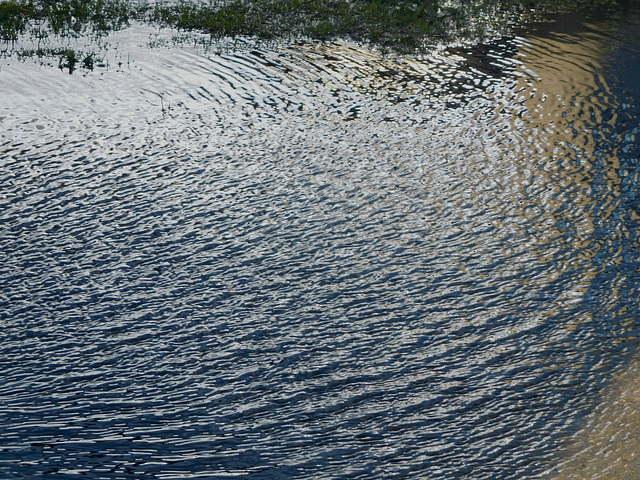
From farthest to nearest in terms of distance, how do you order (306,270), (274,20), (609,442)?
(274,20) → (306,270) → (609,442)

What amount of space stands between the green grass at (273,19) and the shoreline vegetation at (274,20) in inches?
1.5

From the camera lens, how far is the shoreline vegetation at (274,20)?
28234 mm

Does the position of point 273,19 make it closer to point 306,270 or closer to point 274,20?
point 274,20

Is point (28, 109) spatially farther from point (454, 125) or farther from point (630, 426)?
point (630, 426)

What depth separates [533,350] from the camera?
1160cm

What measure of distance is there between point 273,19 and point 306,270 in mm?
19562

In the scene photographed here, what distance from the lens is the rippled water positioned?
9734 millimetres

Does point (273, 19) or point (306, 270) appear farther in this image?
point (273, 19)

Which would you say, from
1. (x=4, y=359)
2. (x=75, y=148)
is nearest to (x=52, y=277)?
(x=4, y=359)

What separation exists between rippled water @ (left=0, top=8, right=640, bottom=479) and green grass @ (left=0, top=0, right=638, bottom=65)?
16.2 ft

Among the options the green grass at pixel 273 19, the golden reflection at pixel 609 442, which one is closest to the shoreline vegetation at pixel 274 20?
the green grass at pixel 273 19

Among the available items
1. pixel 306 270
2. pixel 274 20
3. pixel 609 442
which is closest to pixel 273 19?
pixel 274 20

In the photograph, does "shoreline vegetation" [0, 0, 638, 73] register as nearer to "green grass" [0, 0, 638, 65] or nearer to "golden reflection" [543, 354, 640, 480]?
"green grass" [0, 0, 638, 65]

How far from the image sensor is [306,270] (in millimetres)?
13750
